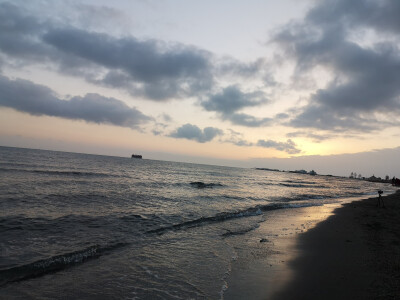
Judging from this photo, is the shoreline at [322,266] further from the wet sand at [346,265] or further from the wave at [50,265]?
the wave at [50,265]

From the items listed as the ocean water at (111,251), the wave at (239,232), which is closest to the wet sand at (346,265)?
the ocean water at (111,251)

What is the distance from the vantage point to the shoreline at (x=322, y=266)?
6.46 m

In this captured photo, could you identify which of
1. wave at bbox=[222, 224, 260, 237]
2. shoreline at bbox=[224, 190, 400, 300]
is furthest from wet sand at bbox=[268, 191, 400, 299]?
wave at bbox=[222, 224, 260, 237]

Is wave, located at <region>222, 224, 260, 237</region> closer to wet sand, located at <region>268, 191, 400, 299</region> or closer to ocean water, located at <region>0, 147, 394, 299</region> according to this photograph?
ocean water, located at <region>0, 147, 394, 299</region>

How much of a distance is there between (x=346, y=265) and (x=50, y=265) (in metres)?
9.81

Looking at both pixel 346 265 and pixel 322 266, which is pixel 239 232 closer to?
pixel 322 266

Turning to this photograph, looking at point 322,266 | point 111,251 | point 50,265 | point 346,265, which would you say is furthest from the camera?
point 111,251

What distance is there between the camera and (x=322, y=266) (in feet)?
27.9

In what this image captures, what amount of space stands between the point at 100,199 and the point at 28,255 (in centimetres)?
1233

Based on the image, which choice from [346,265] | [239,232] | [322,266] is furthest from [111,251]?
[346,265]

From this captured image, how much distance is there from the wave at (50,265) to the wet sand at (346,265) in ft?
21.1

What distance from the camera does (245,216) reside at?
18.9 metres

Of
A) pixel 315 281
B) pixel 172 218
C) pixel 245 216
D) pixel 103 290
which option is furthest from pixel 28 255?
pixel 245 216

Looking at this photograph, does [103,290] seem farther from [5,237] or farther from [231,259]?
[5,237]
